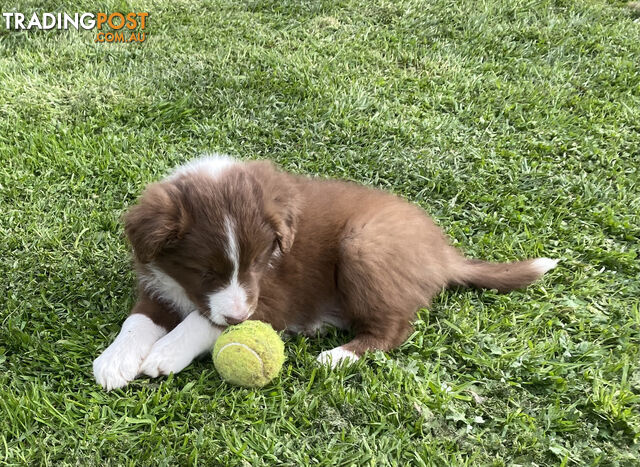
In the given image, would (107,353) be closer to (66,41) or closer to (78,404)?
(78,404)

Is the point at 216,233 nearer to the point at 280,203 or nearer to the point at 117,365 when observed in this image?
the point at 280,203

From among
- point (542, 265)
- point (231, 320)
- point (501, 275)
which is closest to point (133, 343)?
point (231, 320)

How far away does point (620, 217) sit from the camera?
3.93 metres

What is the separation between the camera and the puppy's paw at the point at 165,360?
272cm

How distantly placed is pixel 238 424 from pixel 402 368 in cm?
88

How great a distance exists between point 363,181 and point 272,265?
155 centimetres

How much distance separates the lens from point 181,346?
2.79 m

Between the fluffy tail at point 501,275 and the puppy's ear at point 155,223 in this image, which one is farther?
the fluffy tail at point 501,275

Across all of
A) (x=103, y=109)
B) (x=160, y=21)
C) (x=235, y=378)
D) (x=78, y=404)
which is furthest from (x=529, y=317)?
(x=160, y=21)

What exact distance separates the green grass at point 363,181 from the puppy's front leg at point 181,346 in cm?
9

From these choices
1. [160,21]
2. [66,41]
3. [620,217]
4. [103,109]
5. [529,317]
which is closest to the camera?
[529,317]

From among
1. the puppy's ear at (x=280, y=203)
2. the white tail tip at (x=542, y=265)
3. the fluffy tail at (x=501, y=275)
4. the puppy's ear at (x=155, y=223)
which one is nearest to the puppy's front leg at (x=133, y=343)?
the puppy's ear at (x=155, y=223)

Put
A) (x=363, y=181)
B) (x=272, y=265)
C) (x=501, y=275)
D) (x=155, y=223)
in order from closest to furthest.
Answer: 1. (x=155, y=223)
2. (x=272, y=265)
3. (x=501, y=275)
4. (x=363, y=181)

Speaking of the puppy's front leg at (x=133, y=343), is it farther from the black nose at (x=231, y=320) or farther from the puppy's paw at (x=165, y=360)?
the black nose at (x=231, y=320)
